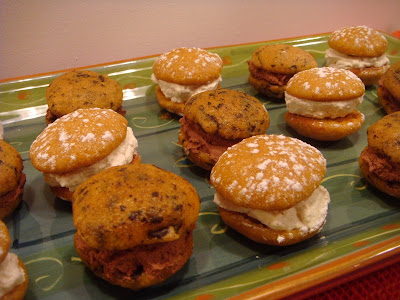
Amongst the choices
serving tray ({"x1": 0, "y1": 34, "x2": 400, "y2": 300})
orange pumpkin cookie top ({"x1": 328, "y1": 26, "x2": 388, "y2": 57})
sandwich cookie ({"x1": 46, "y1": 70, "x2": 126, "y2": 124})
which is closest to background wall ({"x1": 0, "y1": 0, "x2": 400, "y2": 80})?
serving tray ({"x1": 0, "y1": 34, "x2": 400, "y2": 300})

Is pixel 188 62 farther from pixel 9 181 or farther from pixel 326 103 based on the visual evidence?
pixel 9 181

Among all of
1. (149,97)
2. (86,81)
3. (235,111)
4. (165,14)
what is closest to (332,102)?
(235,111)

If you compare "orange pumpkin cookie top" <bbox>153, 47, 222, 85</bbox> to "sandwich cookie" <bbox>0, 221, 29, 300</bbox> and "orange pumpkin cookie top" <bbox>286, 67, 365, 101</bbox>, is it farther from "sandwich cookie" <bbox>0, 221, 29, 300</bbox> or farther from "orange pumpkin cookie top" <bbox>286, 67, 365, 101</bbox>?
"sandwich cookie" <bbox>0, 221, 29, 300</bbox>

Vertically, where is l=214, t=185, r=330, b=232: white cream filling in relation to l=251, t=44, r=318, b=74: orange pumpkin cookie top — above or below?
below

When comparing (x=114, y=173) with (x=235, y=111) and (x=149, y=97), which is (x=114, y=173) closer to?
(x=235, y=111)

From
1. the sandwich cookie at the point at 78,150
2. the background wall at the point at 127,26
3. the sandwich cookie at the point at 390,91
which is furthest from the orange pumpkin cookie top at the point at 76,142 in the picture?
the sandwich cookie at the point at 390,91

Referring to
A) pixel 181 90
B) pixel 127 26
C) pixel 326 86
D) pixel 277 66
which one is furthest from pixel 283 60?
pixel 127 26

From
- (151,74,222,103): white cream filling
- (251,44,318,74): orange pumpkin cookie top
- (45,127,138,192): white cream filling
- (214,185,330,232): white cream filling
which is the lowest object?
(214,185,330,232): white cream filling
